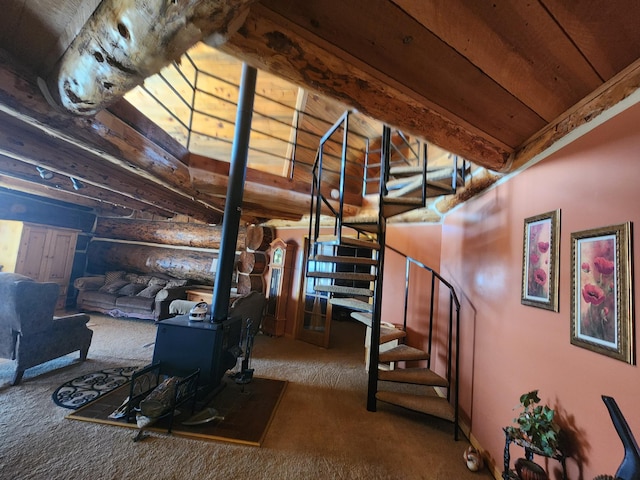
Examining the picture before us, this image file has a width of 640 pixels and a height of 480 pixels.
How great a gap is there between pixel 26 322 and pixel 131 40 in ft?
10.00

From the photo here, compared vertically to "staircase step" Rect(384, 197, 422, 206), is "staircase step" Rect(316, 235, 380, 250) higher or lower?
lower

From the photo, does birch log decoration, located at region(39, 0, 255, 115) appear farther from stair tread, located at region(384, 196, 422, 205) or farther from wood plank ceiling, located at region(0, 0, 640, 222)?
stair tread, located at region(384, 196, 422, 205)

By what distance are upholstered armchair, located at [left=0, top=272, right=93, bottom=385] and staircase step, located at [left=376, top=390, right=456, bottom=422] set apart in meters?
3.43

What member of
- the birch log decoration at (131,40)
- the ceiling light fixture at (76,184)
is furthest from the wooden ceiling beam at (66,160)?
the birch log decoration at (131,40)

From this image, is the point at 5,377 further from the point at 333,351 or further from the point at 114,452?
the point at 333,351

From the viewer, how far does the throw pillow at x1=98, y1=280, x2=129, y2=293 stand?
17.5 ft

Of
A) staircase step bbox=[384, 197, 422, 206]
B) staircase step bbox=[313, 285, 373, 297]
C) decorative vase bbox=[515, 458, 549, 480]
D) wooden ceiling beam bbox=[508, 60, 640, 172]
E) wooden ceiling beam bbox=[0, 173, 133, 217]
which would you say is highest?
wooden ceiling beam bbox=[508, 60, 640, 172]

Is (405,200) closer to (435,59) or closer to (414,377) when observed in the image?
(435,59)

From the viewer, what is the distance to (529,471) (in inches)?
53.2

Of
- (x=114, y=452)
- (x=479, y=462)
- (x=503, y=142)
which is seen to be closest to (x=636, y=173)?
(x=503, y=142)

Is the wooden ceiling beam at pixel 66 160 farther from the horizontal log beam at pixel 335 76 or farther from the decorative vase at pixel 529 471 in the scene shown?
the decorative vase at pixel 529 471

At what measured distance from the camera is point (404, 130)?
1.48 meters

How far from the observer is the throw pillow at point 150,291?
16.8 feet

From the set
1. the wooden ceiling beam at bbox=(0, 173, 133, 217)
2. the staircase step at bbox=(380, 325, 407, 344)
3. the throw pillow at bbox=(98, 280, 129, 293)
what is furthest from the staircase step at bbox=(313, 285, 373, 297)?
the throw pillow at bbox=(98, 280, 129, 293)
